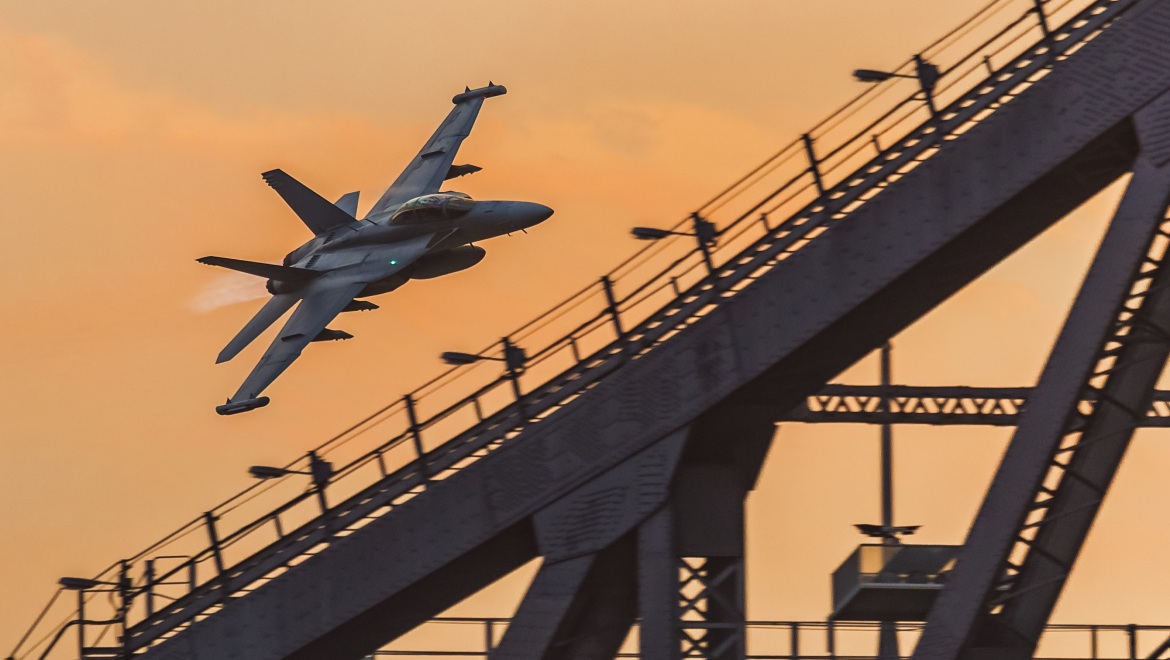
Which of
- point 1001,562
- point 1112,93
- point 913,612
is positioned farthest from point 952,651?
point 913,612

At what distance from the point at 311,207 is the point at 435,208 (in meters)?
5.56

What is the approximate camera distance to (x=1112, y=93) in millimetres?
23344

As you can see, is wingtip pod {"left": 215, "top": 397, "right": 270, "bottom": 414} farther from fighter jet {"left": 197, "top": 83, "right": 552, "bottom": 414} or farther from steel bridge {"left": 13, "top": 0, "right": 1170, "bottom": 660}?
steel bridge {"left": 13, "top": 0, "right": 1170, "bottom": 660}

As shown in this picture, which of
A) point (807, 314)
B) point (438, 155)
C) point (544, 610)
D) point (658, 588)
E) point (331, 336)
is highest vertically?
point (438, 155)

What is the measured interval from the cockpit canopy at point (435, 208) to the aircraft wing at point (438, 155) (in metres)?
4.53

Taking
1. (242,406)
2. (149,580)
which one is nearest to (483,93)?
(242,406)

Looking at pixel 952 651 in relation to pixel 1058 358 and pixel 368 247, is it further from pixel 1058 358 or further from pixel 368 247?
pixel 368 247

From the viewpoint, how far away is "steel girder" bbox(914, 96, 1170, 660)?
2255cm

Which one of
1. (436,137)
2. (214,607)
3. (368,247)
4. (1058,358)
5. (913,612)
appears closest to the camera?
(1058,358)

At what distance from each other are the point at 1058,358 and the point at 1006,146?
2964mm

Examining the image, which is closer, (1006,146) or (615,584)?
(1006,146)

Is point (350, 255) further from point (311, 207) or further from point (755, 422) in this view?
point (755, 422)

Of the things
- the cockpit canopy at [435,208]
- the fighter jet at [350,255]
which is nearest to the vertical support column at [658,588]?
the fighter jet at [350,255]

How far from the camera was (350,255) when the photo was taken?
168ft
